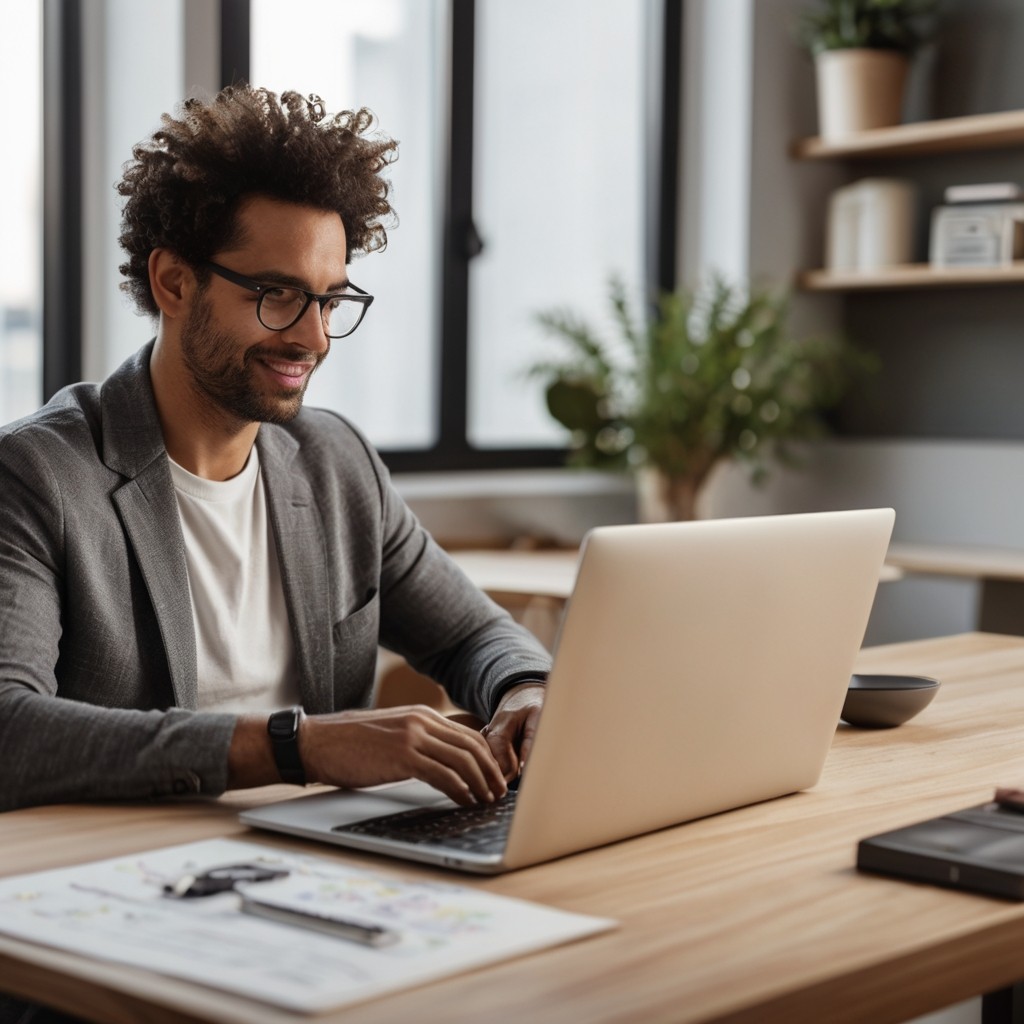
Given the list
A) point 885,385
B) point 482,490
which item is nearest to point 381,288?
point 482,490

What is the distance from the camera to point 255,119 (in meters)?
1.83

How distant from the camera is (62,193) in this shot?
352 centimetres

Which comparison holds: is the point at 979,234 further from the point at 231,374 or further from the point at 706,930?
the point at 706,930

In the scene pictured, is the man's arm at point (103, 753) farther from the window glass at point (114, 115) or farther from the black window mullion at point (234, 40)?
the black window mullion at point (234, 40)

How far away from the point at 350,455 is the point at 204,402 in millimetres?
262

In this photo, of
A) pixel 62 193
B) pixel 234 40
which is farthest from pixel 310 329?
pixel 234 40

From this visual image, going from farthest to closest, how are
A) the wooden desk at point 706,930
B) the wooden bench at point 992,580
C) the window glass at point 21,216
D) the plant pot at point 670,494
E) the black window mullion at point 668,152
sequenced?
the black window mullion at point 668,152 → the plant pot at point 670,494 → the wooden bench at point 992,580 → the window glass at point 21,216 → the wooden desk at point 706,930

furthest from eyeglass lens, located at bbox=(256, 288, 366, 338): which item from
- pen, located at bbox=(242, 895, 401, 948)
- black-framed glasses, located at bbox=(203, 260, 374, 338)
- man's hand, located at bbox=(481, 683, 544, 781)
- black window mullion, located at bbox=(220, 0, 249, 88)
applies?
black window mullion, located at bbox=(220, 0, 249, 88)

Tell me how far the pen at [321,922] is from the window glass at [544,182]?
3303 mm

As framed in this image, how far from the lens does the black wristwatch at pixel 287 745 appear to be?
52.9 inches

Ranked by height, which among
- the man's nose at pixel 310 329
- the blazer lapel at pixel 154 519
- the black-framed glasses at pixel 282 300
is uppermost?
the black-framed glasses at pixel 282 300

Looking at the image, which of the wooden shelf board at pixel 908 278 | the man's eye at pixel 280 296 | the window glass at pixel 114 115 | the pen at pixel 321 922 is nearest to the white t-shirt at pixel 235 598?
the man's eye at pixel 280 296

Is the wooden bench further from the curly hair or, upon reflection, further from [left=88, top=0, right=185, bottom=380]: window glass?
the curly hair

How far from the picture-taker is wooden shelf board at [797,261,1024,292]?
4254 millimetres
